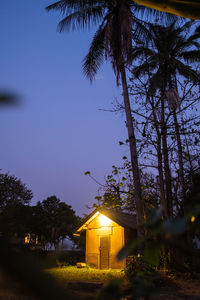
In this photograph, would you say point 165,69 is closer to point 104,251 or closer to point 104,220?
point 104,220

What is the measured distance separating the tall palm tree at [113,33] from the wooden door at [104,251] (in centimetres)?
573

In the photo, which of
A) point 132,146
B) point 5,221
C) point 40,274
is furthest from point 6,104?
point 132,146

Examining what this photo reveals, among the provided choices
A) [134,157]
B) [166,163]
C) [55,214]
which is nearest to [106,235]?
[134,157]

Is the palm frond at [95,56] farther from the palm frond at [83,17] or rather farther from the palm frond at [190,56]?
the palm frond at [190,56]

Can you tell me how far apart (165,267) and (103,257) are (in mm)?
6233

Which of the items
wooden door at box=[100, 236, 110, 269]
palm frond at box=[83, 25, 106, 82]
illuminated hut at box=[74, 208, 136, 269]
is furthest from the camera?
wooden door at box=[100, 236, 110, 269]

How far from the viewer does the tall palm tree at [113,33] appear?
10.7m

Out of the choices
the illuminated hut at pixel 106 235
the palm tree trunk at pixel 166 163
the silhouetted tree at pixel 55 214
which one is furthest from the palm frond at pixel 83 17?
the silhouetted tree at pixel 55 214

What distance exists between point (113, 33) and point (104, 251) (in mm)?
12464

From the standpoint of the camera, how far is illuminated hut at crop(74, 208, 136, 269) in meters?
14.6

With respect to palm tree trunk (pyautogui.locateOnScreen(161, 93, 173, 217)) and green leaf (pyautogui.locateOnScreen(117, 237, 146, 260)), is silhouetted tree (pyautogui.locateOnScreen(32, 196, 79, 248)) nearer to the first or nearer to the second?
palm tree trunk (pyautogui.locateOnScreen(161, 93, 173, 217))

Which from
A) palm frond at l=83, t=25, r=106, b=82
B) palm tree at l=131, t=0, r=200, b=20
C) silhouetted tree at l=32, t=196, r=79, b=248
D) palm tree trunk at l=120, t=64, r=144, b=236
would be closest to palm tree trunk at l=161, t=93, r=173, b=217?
palm tree trunk at l=120, t=64, r=144, b=236

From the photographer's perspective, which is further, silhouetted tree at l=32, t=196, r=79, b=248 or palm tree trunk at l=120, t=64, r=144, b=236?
silhouetted tree at l=32, t=196, r=79, b=248

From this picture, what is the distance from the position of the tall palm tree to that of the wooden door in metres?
5.73
